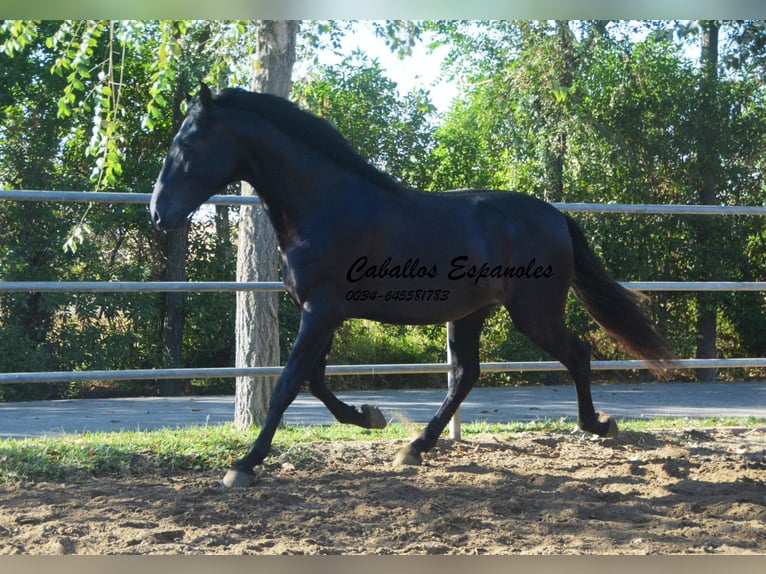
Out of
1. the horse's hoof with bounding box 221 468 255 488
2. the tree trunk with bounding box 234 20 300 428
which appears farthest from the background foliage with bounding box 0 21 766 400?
the horse's hoof with bounding box 221 468 255 488

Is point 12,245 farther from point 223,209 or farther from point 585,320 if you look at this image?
point 585,320

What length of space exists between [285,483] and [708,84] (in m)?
9.49

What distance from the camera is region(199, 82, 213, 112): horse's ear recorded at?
13.7 feet

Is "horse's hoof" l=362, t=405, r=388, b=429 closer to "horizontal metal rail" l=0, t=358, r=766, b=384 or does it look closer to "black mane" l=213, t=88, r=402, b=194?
"horizontal metal rail" l=0, t=358, r=766, b=384

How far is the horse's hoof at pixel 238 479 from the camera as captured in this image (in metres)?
4.06

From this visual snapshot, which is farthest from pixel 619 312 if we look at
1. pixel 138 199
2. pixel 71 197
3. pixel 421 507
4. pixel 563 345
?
pixel 71 197

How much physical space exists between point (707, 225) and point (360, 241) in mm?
8035

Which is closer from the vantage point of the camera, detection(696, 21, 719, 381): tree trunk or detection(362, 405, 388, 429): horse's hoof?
detection(362, 405, 388, 429): horse's hoof

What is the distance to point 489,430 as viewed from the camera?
19.4ft

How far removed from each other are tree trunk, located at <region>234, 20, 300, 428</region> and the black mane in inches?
72.1

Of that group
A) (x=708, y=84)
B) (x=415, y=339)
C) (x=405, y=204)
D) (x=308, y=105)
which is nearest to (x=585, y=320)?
(x=415, y=339)

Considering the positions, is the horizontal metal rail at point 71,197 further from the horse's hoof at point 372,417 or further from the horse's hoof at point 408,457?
the horse's hoof at point 408,457

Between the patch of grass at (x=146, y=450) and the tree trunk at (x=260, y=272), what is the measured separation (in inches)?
18.5

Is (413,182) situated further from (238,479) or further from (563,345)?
(238,479)
